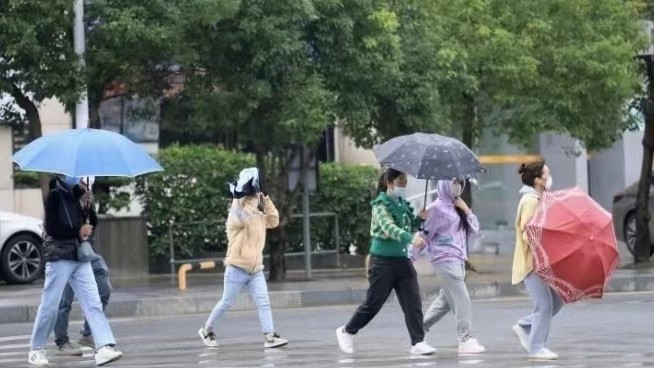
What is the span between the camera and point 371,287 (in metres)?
12.1

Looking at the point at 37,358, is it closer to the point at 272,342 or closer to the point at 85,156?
the point at 85,156

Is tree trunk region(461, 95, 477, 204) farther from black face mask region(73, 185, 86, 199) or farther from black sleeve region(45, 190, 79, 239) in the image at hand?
black sleeve region(45, 190, 79, 239)

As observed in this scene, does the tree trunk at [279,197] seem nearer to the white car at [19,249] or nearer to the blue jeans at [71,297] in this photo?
the white car at [19,249]

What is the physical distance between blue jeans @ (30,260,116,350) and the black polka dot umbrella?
2556mm

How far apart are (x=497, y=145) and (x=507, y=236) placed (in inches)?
75.1

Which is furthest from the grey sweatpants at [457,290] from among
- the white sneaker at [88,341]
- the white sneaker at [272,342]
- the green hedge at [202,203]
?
the green hedge at [202,203]

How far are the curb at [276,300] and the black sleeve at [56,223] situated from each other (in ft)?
18.9

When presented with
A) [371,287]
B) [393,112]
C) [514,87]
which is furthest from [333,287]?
[371,287]

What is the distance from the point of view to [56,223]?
12.3 meters

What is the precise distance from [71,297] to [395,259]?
3167 millimetres

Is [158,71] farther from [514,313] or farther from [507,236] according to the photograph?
[507,236]

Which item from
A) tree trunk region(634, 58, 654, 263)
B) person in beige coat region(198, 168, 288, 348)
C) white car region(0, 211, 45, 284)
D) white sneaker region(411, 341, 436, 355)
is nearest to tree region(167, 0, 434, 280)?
white car region(0, 211, 45, 284)

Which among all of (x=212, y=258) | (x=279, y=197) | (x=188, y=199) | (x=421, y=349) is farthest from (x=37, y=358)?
(x=188, y=199)

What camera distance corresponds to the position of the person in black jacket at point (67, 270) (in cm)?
1223
